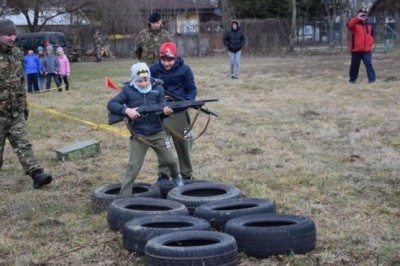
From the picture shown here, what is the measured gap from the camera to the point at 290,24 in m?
44.2

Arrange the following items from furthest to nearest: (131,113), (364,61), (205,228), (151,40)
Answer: (364,61) → (151,40) → (131,113) → (205,228)

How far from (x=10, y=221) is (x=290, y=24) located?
39.1 m

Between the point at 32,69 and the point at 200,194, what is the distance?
15255 mm

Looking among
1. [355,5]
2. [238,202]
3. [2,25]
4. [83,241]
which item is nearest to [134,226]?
[83,241]

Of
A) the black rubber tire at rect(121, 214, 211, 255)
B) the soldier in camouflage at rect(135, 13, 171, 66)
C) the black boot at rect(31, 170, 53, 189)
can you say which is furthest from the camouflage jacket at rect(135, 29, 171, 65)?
the black rubber tire at rect(121, 214, 211, 255)

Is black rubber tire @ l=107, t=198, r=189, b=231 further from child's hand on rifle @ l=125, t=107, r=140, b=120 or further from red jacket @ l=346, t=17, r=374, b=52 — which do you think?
red jacket @ l=346, t=17, r=374, b=52

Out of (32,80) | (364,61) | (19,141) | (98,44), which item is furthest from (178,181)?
(98,44)

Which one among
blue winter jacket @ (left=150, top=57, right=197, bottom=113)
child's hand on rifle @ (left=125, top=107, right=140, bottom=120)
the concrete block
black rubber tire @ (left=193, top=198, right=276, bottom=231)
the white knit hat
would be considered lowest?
the concrete block

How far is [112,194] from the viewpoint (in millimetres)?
6969

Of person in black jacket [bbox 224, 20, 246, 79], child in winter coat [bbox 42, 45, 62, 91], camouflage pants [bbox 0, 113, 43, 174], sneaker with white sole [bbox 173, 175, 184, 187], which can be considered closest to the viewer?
sneaker with white sole [bbox 173, 175, 184, 187]

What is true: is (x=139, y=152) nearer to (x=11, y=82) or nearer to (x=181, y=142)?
(x=181, y=142)

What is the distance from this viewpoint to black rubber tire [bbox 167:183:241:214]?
6.29 m

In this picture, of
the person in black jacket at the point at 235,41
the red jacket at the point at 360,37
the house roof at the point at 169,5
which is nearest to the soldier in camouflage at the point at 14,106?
the red jacket at the point at 360,37

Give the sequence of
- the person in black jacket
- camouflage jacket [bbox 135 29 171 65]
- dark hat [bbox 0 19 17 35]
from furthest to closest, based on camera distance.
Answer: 1. the person in black jacket
2. camouflage jacket [bbox 135 29 171 65]
3. dark hat [bbox 0 19 17 35]
